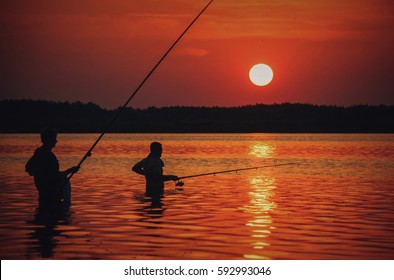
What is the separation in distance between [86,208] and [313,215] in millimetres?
4724

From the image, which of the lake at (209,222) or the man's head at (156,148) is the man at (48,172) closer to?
the lake at (209,222)

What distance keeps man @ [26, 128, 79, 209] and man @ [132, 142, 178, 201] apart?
3.33 meters

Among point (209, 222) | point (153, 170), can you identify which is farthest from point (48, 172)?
point (153, 170)

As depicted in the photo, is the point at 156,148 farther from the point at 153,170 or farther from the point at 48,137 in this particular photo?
the point at 48,137

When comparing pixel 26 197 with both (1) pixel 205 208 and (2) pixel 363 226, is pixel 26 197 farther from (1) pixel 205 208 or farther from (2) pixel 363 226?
(2) pixel 363 226

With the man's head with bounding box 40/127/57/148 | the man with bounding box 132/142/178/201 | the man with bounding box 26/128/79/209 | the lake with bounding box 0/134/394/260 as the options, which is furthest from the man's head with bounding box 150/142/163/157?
the man's head with bounding box 40/127/57/148

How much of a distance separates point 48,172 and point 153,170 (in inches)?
174

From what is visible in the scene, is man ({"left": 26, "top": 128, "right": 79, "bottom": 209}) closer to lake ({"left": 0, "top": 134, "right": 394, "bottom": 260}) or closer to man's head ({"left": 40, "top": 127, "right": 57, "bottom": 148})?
man's head ({"left": 40, "top": 127, "right": 57, "bottom": 148})

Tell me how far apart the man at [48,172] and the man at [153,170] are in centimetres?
333

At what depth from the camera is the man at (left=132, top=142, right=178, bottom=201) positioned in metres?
18.2

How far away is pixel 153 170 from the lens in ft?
60.7

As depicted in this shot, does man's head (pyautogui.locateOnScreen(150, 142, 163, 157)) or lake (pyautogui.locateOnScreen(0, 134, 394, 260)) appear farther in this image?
man's head (pyautogui.locateOnScreen(150, 142, 163, 157))

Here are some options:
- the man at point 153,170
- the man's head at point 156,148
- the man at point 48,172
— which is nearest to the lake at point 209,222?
the man at point 153,170

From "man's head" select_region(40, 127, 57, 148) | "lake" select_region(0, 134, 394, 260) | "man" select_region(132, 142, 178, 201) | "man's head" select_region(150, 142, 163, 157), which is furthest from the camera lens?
"man" select_region(132, 142, 178, 201)
